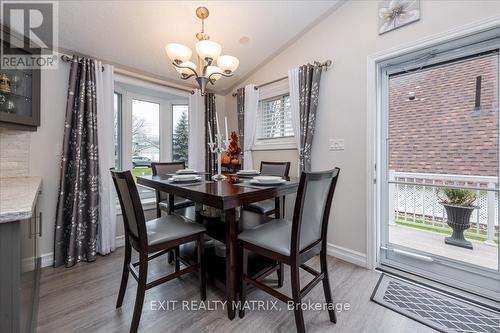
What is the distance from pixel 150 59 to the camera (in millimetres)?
2588

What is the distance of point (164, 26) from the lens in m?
2.19

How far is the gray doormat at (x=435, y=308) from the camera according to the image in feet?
4.59

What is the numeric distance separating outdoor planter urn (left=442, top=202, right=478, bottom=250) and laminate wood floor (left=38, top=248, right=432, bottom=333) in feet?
2.98

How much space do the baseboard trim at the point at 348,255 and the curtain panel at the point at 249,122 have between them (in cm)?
156

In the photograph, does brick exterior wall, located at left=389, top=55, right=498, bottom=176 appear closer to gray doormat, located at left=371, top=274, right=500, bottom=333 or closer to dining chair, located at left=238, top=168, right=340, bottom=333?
gray doormat, located at left=371, top=274, right=500, bottom=333

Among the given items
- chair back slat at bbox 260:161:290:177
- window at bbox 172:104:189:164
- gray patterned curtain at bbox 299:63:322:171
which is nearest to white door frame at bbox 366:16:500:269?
gray patterned curtain at bbox 299:63:322:171

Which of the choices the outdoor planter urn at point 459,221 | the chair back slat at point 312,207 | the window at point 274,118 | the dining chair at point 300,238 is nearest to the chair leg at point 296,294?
the dining chair at point 300,238

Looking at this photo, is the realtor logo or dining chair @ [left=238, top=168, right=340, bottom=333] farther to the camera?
the realtor logo

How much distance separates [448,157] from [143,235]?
8.44 feet

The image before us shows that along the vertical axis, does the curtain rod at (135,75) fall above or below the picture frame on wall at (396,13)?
below

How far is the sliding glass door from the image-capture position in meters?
1.75

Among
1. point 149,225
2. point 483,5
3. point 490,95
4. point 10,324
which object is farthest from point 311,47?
point 10,324

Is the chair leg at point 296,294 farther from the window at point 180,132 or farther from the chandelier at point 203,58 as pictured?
the window at point 180,132

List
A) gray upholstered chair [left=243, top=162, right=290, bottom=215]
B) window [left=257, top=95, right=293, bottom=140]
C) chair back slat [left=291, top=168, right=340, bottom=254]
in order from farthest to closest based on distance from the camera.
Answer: window [left=257, top=95, right=293, bottom=140], gray upholstered chair [left=243, top=162, right=290, bottom=215], chair back slat [left=291, top=168, right=340, bottom=254]
